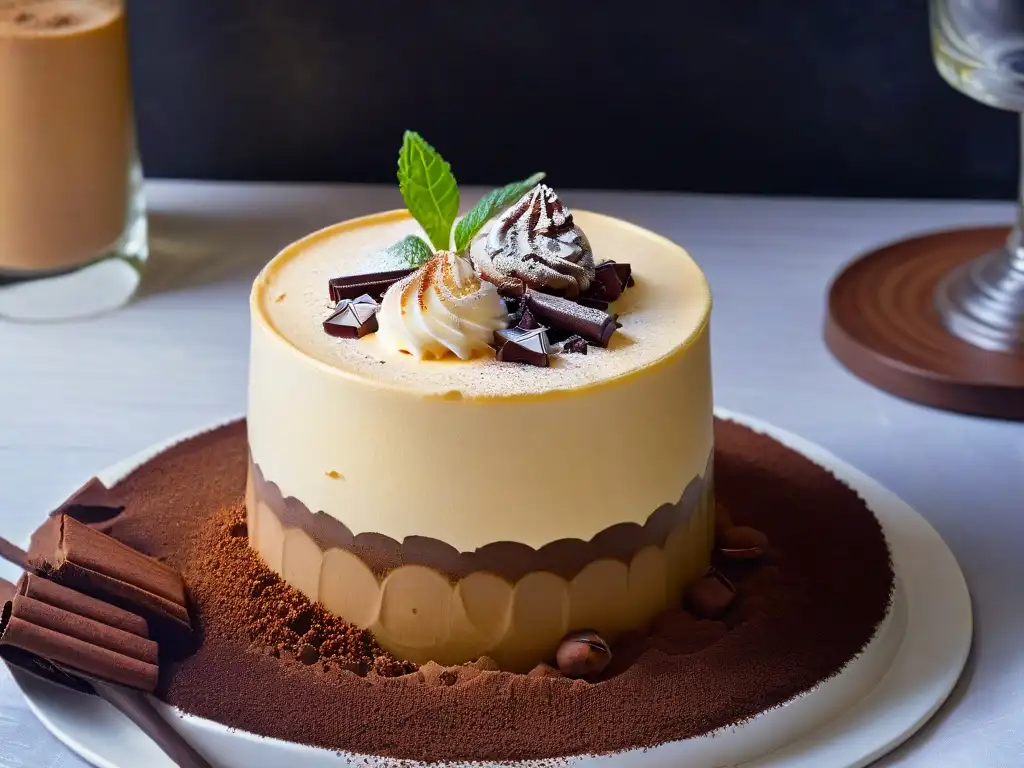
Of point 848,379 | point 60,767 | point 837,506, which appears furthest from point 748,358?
point 60,767

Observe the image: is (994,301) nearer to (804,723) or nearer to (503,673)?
(804,723)

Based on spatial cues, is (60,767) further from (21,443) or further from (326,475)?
(21,443)

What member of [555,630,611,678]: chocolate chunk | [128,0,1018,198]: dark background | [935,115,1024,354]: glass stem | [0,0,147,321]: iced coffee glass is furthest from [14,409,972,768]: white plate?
[128,0,1018,198]: dark background

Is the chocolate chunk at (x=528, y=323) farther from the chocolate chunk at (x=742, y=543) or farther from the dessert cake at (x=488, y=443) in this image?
the chocolate chunk at (x=742, y=543)

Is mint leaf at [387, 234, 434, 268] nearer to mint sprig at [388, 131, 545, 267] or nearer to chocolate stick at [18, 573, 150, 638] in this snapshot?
mint sprig at [388, 131, 545, 267]

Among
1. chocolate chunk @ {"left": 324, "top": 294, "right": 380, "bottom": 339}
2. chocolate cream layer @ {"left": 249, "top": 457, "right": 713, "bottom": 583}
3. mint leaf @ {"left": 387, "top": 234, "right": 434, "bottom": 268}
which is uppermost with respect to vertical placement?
mint leaf @ {"left": 387, "top": 234, "right": 434, "bottom": 268}

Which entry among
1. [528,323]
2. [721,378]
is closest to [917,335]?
[721,378]
